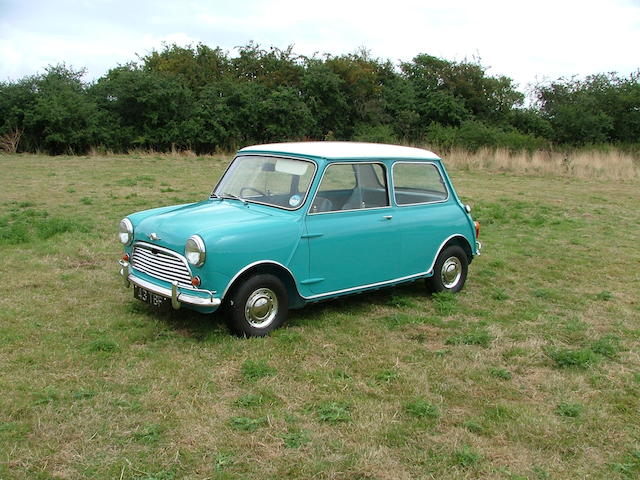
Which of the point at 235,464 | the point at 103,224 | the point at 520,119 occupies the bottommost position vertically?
the point at 235,464

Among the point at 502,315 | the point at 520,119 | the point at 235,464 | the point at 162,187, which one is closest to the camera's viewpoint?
the point at 235,464

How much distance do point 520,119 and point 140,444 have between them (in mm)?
34216

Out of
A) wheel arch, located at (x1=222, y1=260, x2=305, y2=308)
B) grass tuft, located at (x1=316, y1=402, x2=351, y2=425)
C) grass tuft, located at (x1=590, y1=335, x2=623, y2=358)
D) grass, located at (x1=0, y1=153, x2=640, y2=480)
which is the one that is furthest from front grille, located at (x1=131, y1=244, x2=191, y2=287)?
grass tuft, located at (x1=590, y1=335, x2=623, y2=358)

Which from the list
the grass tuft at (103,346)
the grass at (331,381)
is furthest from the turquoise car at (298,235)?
the grass tuft at (103,346)

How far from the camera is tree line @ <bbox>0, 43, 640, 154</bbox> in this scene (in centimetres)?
2573

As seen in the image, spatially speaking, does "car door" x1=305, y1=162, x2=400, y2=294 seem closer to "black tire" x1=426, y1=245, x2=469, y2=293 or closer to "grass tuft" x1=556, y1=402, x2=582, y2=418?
"black tire" x1=426, y1=245, x2=469, y2=293

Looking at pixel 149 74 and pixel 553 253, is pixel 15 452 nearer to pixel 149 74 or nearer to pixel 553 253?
pixel 553 253

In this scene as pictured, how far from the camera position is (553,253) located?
29.8 feet

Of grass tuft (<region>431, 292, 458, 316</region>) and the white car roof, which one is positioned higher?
the white car roof

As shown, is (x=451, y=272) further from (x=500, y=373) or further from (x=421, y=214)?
(x=500, y=373)

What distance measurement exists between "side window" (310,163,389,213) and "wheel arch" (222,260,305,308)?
669mm

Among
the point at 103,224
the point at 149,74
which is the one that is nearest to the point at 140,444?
the point at 103,224

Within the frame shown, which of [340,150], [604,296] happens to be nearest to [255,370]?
[340,150]

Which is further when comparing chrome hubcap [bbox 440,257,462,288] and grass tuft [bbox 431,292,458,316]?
chrome hubcap [bbox 440,257,462,288]
